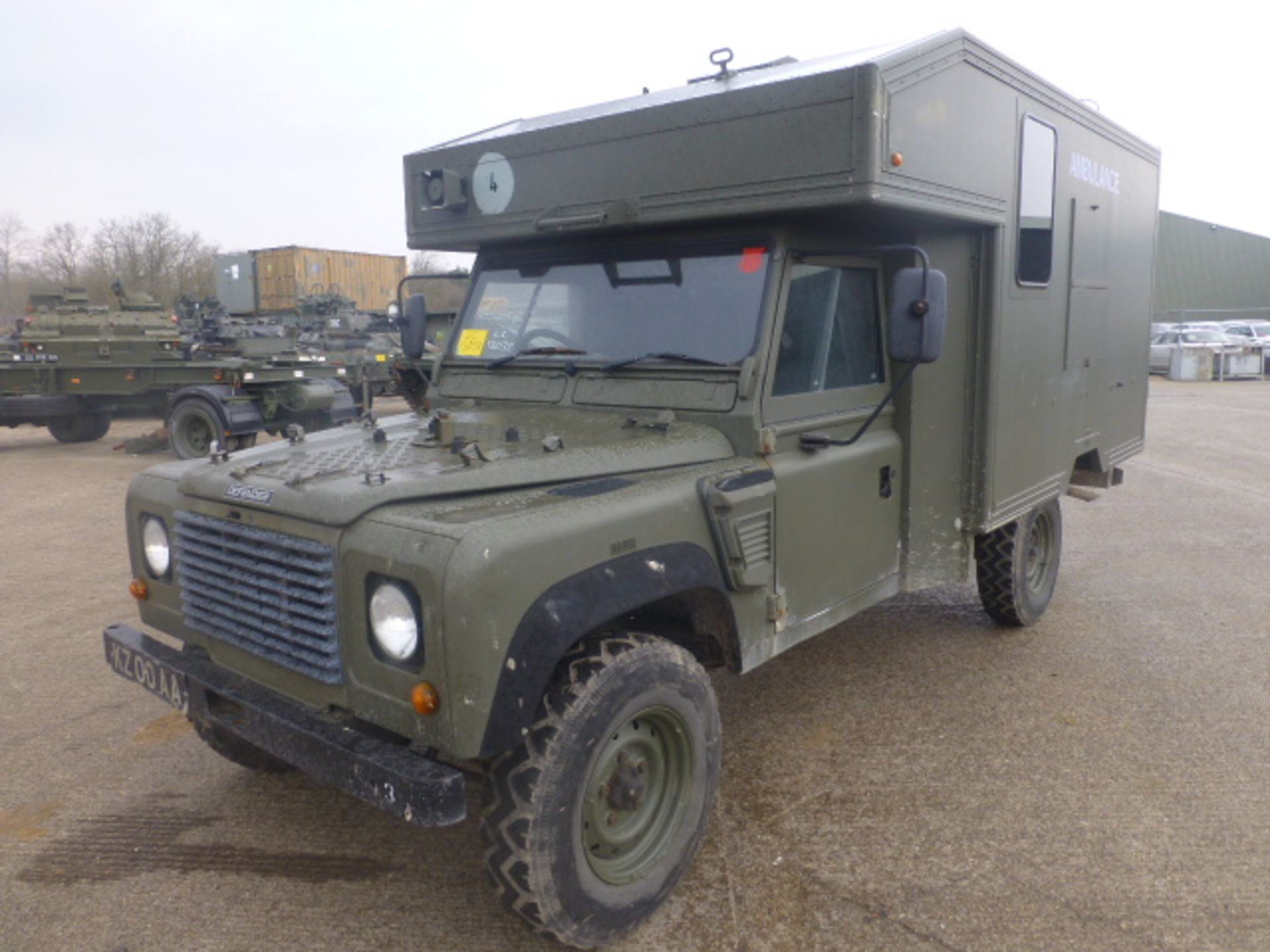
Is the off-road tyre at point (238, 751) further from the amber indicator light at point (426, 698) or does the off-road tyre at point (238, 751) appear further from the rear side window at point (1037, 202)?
the rear side window at point (1037, 202)

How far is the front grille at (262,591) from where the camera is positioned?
2.80 meters

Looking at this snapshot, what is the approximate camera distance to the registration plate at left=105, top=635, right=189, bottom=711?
322 cm

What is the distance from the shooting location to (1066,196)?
5234mm

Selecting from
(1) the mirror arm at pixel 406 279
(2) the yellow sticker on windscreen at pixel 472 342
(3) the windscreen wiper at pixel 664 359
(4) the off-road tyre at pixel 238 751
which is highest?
(1) the mirror arm at pixel 406 279

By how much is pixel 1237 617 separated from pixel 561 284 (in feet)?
15.4

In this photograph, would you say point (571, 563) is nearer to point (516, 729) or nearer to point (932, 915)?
point (516, 729)

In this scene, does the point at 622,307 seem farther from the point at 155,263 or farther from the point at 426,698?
the point at 155,263

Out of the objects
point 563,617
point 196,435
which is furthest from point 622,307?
point 196,435

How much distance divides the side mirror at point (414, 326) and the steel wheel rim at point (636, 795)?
269cm

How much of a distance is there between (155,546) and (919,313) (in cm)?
286

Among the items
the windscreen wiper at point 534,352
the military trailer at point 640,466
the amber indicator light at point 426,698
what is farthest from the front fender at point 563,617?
the windscreen wiper at point 534,352

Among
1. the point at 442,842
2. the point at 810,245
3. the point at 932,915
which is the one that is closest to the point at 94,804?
the point at 442,842

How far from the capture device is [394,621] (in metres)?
2.64

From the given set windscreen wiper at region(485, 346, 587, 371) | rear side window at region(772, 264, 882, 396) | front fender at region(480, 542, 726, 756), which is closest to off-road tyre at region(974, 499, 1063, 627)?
rear side window at region(772, 264, 882, 396)
